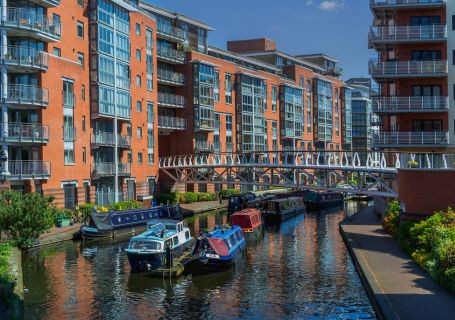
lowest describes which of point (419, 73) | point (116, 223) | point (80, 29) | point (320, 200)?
point (320, 200)

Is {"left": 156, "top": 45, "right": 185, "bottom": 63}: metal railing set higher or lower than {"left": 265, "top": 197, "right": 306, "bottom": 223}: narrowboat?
higher

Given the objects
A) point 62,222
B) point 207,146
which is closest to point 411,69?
point 62,222

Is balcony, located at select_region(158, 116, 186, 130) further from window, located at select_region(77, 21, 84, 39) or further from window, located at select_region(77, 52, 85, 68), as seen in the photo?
window, located at select_region(77, 21, 84, 39)

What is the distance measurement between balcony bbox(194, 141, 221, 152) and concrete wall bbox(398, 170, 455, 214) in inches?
1686

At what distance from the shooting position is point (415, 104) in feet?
162

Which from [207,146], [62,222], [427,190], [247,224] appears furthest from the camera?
[207,146]

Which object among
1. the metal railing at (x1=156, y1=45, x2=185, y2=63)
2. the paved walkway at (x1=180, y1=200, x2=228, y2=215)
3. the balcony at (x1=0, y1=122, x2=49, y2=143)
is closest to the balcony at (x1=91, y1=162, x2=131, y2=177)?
the paved walkway at (x1=180, y1=200, x2=228, y2=215)

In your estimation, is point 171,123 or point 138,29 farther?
point 171,123

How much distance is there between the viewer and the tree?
118ft

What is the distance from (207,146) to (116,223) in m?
32.6

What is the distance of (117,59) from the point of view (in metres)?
59.9

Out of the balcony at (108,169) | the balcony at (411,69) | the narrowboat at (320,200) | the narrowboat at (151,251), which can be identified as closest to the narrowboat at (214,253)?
the narrowboat at (151,251)

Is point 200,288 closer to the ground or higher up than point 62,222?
closer to the ground

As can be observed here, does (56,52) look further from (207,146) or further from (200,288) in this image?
(200,288)
